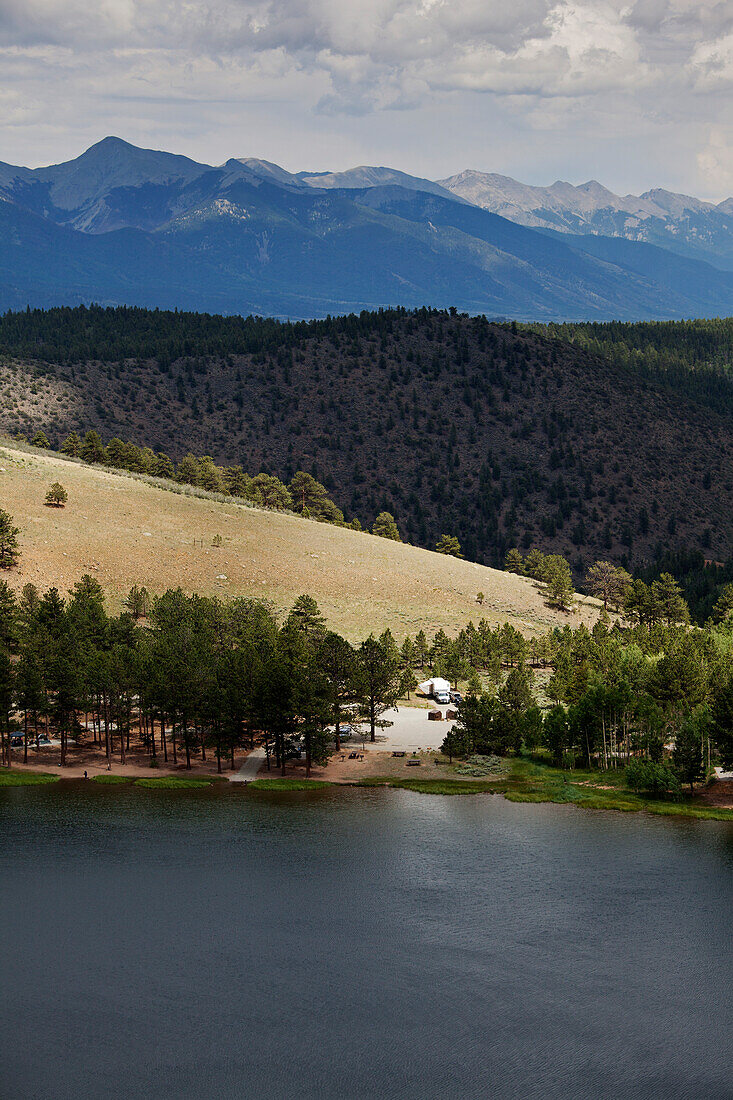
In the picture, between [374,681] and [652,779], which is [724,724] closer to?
[652,779]

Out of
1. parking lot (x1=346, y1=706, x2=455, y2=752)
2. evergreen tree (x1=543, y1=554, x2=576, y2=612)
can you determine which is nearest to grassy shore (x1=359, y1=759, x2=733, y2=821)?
parking lot (x1=346, y1=706, x2=455, y2=752)

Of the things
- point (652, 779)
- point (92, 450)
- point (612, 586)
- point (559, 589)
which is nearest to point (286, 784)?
point (652, 779)

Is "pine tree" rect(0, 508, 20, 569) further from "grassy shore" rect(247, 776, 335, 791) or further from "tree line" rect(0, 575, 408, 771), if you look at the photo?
"grassy shore" rect(247, 776, 335, 791)

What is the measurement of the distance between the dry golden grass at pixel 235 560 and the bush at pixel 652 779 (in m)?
45.7

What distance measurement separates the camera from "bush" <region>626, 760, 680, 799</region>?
3359 inches

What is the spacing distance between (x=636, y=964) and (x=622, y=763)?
124 ft

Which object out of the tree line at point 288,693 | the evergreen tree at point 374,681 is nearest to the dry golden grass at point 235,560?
the tree line at point 288,693

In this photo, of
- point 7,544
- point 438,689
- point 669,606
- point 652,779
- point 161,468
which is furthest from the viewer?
point 161,468

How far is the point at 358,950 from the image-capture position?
5928cm

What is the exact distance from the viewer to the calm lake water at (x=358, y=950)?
48656 mm

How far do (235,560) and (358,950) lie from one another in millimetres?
87879

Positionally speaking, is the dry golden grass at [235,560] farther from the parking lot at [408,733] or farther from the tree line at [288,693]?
the tree line at [288,693]

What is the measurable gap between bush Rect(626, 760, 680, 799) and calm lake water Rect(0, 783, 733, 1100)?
5215 millimetres

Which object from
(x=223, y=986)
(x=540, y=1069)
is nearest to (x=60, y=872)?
(x=223, y=986)
